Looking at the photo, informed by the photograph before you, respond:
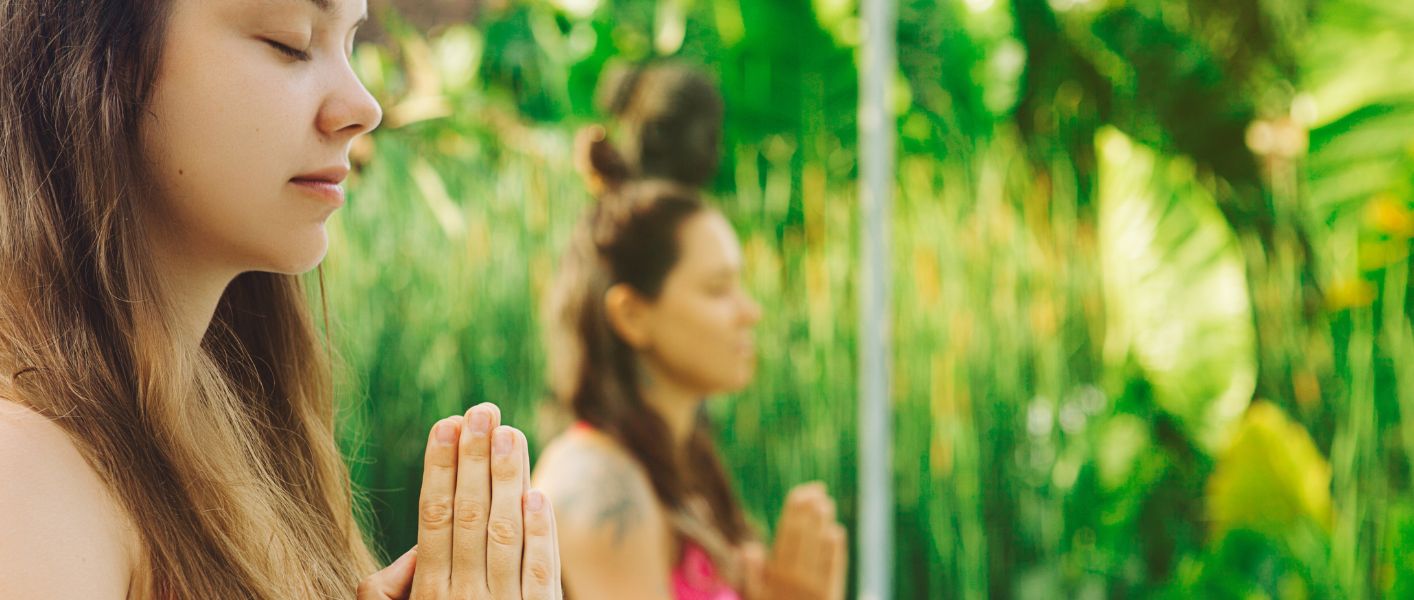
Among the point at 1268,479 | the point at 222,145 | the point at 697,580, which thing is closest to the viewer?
the point at 222,145

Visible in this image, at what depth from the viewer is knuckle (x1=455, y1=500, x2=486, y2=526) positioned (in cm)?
81

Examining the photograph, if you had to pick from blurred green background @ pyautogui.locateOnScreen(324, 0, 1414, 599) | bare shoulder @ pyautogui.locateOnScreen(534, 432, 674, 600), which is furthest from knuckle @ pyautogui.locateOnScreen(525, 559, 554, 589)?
blurred green background @ pyautogui.locateOnScreen(324, 0, 1414, 599)

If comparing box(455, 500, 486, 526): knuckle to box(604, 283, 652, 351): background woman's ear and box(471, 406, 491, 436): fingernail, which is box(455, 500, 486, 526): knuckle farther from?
box(604, 283, 652, 351): background woman's ear

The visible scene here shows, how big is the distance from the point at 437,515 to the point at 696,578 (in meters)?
1.39

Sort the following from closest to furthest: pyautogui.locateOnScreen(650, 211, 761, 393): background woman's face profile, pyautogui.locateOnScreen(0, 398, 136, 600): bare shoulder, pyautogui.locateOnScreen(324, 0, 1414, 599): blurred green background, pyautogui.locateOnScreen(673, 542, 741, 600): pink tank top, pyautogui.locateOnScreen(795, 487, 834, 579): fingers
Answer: pyautogui.locateOnScreen(0, 398, 136, 600): bare shoulder → pyautogui.locateOnScreen(673, 542, 741, 600): pink tank top → pyautogui.locateOnScreen(650, 211, 761, 393): background woman's face profile → pyautogui.locateOnScreen(795, 487, 834, 579): fingers → pyautogui.locateOnScreen(324, 0, 1414, 599): blurred green background

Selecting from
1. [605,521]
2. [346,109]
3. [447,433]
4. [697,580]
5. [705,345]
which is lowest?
[697,580]

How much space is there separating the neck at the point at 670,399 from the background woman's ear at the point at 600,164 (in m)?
0.40

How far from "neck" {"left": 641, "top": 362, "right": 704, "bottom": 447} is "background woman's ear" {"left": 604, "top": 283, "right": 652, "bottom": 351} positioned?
5 centimetres

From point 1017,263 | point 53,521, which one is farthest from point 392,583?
point 1017,263

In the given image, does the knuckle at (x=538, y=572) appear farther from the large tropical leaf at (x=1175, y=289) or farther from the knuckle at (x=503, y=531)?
the large tropical leaf at (x=1175, y=289)

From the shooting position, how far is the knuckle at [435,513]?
2.68 feet

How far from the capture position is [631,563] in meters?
2.05

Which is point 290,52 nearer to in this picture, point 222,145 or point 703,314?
point 222,145

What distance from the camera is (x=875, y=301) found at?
2.71m
